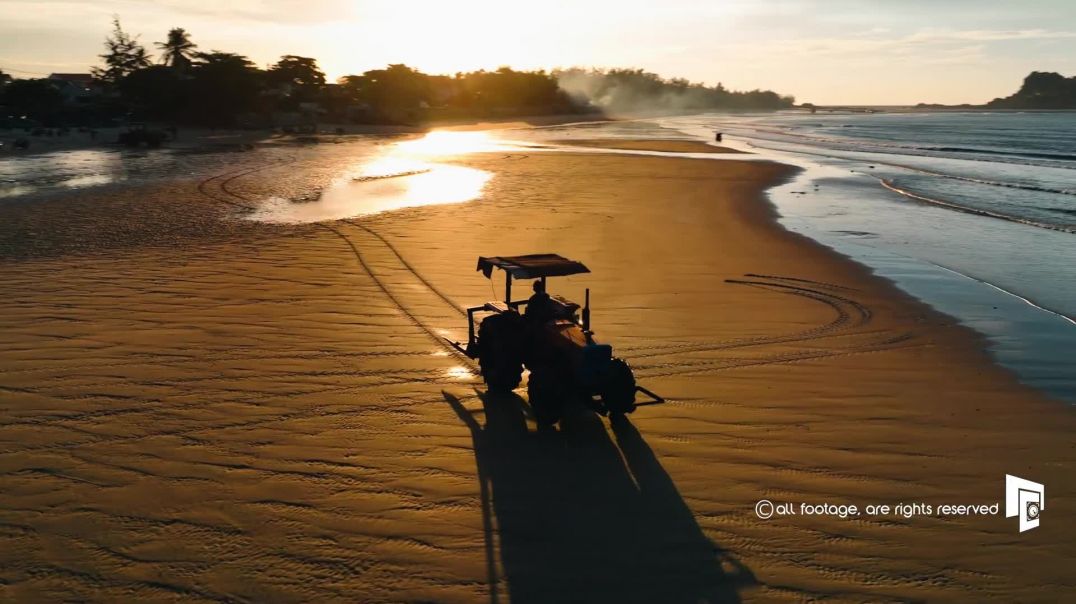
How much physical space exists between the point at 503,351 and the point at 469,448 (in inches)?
57.5

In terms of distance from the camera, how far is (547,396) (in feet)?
24.5

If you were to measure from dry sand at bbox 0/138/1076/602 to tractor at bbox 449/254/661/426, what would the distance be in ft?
1.15

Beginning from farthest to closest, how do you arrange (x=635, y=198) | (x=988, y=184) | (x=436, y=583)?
(x=988, y=184) → (x=635, y=198) → (x=436, y=583)

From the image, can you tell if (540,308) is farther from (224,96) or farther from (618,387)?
(224,96)

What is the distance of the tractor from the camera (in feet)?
24.4

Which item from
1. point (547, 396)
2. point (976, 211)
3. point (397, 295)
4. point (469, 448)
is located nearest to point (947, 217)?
point (976, 211)

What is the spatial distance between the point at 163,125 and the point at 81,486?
234 feet

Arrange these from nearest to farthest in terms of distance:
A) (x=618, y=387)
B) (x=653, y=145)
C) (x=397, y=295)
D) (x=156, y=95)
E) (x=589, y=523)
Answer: (x=589, y=523) < (x=618, y=387) < (x=397, y=295) < (x=653, y=145) < (x=156, y=95)

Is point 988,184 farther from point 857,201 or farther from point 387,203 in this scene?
point 387,203

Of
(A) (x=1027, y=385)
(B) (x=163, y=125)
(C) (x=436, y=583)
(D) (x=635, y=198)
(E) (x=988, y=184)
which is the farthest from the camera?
(B) (x=163, y=125)

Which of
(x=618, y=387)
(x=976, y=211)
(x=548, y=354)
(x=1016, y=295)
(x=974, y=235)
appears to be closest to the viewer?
(x=618, y=387)

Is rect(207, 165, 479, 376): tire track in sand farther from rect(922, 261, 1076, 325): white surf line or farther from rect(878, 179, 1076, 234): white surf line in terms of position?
rect(878, 179, 1076, 234): white surf line

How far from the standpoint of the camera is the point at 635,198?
26.2 meters

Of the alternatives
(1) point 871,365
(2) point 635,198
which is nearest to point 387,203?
(2) point 635,198
